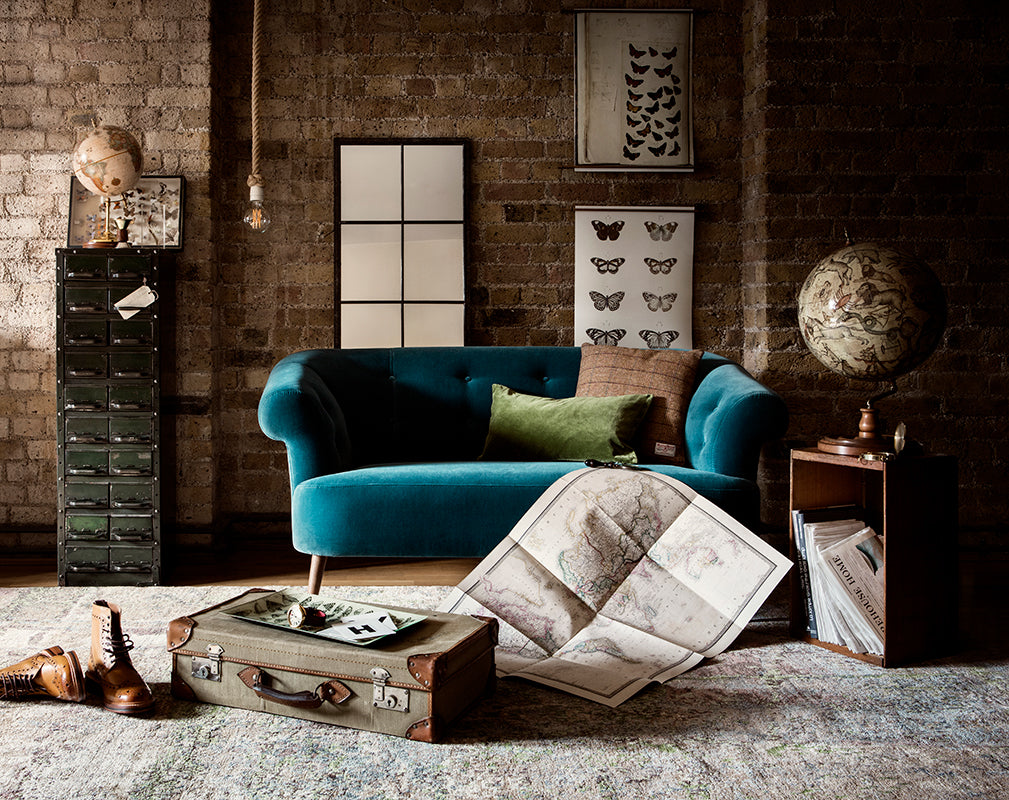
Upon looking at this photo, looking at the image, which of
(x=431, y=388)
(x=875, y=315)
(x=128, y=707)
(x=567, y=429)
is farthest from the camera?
(x=431, y=388)

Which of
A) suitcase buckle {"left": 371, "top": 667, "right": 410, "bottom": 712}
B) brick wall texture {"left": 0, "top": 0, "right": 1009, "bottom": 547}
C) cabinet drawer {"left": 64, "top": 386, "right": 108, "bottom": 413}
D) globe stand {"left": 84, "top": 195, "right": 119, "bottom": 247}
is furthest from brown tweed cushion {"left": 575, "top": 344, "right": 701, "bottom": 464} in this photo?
globe stand {"left": 84, "top": 195, "right": 119, "bottom": 247}

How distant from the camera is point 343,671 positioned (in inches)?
76.1

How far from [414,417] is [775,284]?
5.63ft

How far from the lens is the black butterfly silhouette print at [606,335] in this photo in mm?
4164

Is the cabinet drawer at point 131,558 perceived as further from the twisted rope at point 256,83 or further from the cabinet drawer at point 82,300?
the twisted rope at point 256,83

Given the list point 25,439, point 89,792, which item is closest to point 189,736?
point 89,792

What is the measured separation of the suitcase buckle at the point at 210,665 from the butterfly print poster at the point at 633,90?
2.87 metres

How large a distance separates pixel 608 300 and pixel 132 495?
7.40ft

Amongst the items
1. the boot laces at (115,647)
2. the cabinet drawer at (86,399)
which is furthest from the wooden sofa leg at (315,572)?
the cabinet drawer at (86,399)

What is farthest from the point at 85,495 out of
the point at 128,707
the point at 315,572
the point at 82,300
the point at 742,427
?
the point at 742,427

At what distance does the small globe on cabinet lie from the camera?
356 cm

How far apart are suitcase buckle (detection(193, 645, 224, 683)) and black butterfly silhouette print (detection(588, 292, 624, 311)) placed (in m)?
2.59

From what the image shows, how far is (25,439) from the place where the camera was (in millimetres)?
3957

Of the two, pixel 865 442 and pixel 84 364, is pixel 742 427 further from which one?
pixel 84 364
